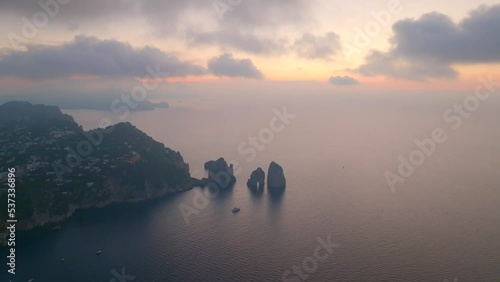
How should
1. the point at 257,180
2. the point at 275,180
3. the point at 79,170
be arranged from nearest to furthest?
the point at 79,170 < the point at 275,180 < the point at 257,180

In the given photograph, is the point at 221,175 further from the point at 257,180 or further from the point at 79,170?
the point at 79,170

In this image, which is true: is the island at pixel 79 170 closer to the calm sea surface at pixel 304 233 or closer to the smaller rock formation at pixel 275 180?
the calm sea surface at pixel 304 233

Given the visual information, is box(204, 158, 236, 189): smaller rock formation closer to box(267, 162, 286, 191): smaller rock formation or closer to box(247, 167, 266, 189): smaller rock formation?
box(247, 167, 266, 189): smaller rock formation

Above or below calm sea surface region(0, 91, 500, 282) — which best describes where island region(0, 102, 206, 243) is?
above

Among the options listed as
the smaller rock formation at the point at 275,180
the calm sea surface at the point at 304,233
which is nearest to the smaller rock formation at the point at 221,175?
the calm sea surface at the point at 304,233

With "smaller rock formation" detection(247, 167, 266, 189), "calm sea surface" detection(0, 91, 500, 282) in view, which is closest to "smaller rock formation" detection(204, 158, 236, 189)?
"calm sea surface" detection(0, 91, 500, 282)

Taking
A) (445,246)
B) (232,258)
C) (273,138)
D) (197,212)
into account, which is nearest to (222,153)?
(273,138)

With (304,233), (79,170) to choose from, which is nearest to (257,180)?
(304,233)

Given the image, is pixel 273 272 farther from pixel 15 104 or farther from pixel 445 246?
pixel 15 104
